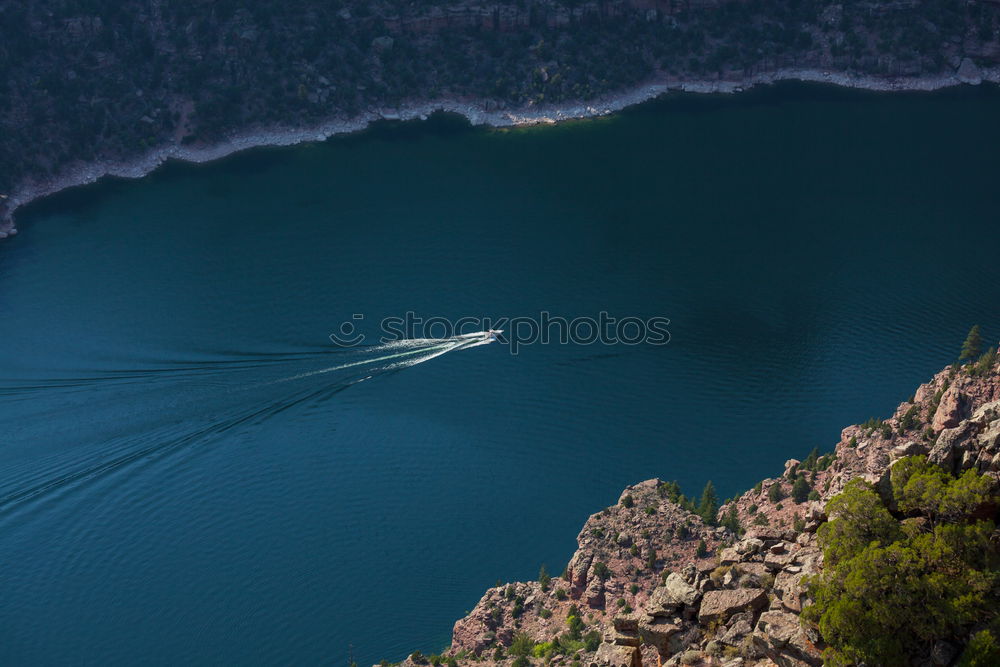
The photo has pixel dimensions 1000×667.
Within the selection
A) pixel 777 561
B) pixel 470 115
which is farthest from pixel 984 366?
pixel 470 115

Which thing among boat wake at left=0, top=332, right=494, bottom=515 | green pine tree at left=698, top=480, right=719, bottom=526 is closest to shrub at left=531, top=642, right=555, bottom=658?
green pine tree at left=698, top=480, right=719, bottom=526

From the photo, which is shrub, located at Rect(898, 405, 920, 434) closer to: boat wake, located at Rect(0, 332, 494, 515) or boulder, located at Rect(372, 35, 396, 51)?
boat wake, located at Rect(0, 332, 494, 515)

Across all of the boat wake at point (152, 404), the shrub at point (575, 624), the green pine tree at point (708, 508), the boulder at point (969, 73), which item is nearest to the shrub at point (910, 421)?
the green pine tree at point (708, 508)

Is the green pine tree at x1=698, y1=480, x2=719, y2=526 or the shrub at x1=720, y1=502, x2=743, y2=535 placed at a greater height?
the green pine tree at x1=698, y1=480, x2=719, y2=526

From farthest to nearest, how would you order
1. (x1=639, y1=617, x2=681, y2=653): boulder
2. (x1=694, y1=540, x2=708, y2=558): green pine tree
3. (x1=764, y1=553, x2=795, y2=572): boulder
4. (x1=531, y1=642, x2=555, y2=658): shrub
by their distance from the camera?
(x1=694, y1=540, x2=708, y2=558): green pine tree, (x1=531, y1=642, x2=555, y2=658): shrub, (x1=639, y1=617, x2=681, y2=653): boulder, (x1=764, y1=553, x2=795, y2=572): boulder

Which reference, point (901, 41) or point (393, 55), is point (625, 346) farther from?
point (901, 41)

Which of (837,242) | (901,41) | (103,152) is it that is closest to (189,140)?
(103,152)
